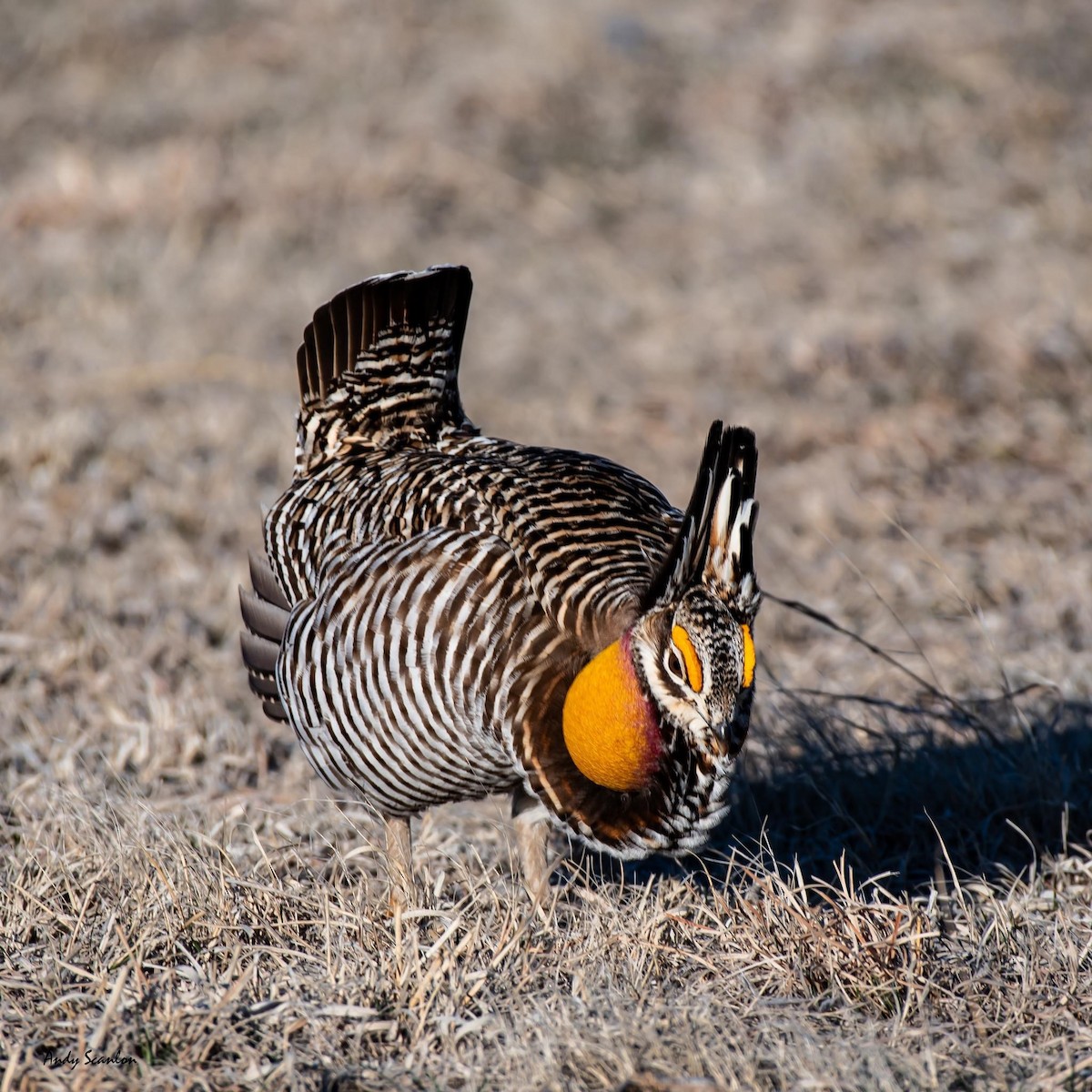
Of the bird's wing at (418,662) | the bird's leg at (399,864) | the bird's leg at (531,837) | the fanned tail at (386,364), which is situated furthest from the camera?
the fanned tail at (386,364)

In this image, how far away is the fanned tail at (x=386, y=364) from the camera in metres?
3.61

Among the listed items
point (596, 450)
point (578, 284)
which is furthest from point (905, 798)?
point (578, 284)

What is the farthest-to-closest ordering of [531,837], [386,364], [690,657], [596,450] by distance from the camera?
[596,450] → [386,364] → [531,837] → [690,657]

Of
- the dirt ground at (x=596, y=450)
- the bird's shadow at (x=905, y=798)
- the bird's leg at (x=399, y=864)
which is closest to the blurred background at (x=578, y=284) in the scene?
the dirt ground at (x=596, y=450)

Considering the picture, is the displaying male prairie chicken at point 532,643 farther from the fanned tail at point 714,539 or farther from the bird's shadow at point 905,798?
the bird's shadow at point 905,798

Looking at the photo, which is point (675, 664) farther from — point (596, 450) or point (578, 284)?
point (578, 284)

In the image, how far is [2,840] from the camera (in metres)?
3.33

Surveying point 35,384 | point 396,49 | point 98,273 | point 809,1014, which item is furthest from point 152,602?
point 396,49

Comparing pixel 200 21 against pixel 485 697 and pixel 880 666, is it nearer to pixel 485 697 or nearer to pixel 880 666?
pixel 880 666

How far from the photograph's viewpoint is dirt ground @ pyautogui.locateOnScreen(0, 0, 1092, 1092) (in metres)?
2.45

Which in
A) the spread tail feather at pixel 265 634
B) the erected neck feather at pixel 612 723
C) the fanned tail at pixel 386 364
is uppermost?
the fanned tail at pixel 386 364

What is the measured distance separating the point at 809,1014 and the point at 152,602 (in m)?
3.12

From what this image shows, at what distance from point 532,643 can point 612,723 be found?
8.4 inches

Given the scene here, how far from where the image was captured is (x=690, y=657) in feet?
7.92
